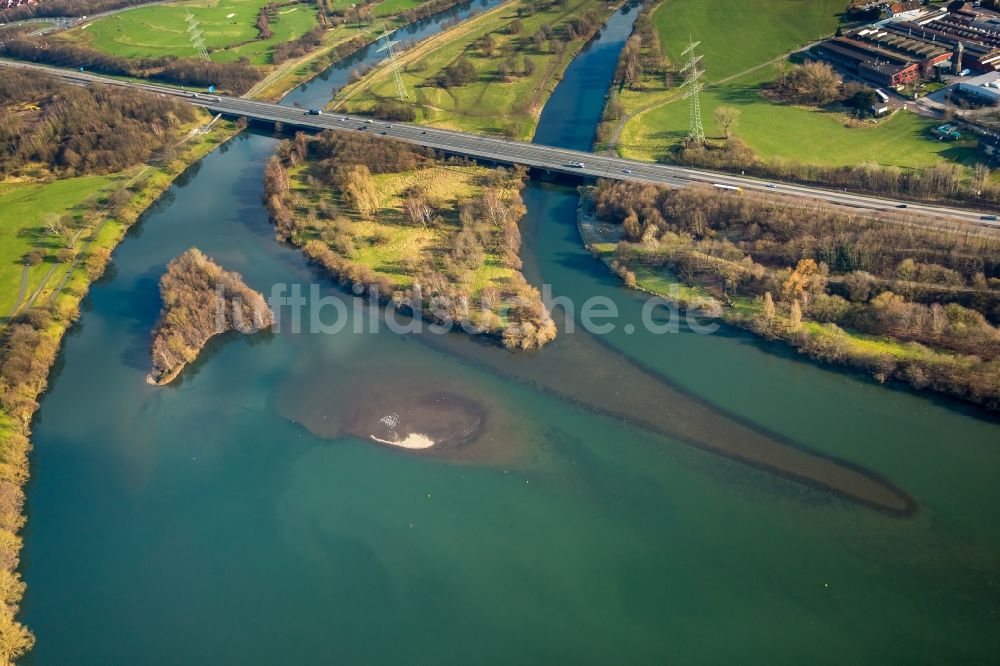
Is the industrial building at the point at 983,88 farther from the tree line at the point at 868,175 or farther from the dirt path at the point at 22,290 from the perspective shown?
the dirt path at the point at 22,290

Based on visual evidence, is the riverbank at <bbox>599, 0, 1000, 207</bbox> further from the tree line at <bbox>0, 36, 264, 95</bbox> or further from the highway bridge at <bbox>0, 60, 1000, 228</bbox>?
the tree line at <bbox>0, 36, 264, 95</bbox>

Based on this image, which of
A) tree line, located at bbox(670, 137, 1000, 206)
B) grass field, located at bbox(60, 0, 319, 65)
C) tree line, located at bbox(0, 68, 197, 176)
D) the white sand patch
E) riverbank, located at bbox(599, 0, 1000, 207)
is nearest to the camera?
the white sand patch

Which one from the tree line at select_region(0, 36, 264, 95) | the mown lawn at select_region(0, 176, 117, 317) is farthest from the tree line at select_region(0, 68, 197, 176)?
the tree line at select_region(0, 36, 264, 95)

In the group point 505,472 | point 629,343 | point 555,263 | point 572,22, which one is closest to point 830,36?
point 572,22

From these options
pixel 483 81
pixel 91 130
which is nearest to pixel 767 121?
pixel 483 81

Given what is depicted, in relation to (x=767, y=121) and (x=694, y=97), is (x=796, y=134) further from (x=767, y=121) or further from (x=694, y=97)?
(x=694, y=97)

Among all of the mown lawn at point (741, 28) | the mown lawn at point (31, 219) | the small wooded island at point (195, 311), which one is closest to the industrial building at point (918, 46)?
the mown lawn at point (741, 28)

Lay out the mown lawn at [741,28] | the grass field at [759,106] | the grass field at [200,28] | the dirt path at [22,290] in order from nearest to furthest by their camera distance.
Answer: the dirt path at [22,290], the grass field at [759,106], the mown lawn at [741,28], the grass field at [200,28]

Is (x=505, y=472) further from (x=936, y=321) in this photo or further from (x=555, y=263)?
(x=936, y=321)
